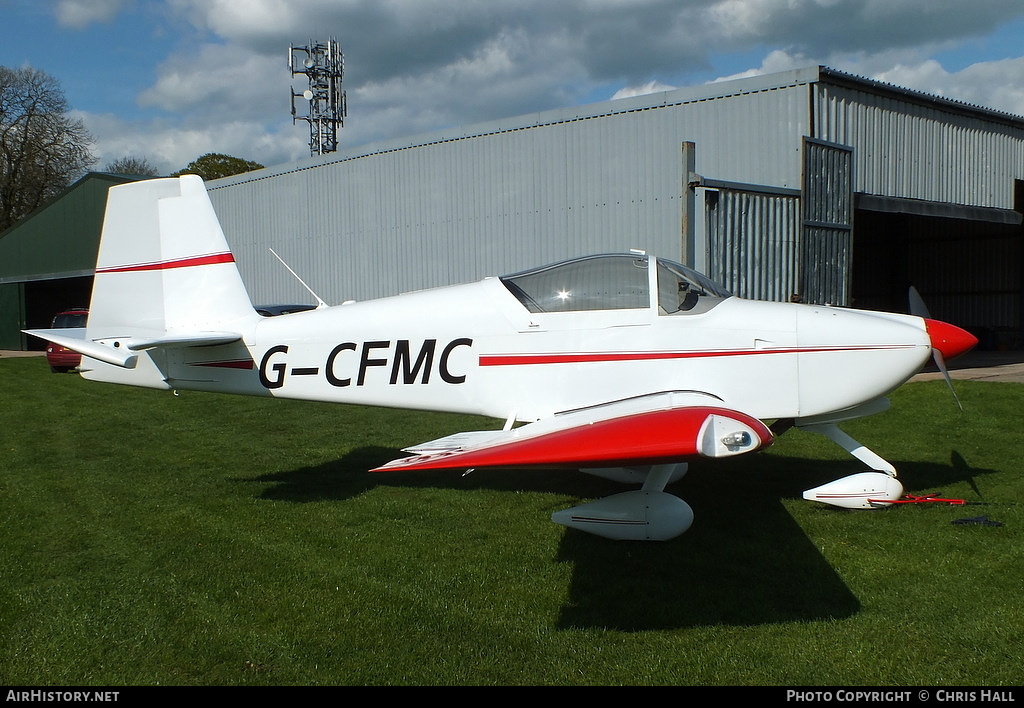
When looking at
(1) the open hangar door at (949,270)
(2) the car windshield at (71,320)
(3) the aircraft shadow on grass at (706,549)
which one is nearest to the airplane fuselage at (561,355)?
(3) the aircraft shadow on grass at (706,549)

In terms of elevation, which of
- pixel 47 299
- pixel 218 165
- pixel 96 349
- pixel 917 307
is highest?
pixel 218 165

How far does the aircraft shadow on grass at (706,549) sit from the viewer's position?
4070 millimetres

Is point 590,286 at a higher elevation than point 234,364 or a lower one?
higher

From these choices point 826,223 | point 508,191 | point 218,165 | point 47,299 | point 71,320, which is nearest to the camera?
point 826,223

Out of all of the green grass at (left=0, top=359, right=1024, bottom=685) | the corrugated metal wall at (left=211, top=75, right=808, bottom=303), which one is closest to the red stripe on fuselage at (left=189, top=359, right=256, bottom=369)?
the green grass at (left=0, top=359, right=1024, bottom=685)

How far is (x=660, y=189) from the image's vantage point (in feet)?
41.5

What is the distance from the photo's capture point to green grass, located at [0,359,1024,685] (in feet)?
11.5

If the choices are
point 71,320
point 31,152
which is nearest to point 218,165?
point 31,152

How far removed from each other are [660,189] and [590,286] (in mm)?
7591

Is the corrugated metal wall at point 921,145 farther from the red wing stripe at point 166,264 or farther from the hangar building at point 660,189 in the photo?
the red wing stripe at point 166,264

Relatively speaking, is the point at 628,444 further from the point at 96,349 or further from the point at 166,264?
the point at 166,264

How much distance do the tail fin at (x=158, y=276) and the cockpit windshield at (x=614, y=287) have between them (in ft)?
8.46
